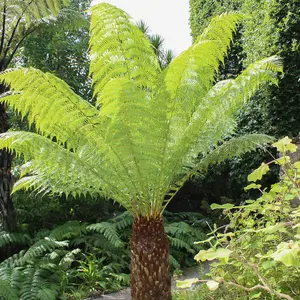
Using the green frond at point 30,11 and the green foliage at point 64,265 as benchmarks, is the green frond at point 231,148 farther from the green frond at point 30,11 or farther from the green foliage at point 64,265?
the green frond at point 30,11

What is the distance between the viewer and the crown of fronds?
2.91m

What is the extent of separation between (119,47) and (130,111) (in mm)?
548

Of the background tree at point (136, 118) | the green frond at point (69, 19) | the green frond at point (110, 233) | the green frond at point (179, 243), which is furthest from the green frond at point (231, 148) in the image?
the green frond at point (69, 19)

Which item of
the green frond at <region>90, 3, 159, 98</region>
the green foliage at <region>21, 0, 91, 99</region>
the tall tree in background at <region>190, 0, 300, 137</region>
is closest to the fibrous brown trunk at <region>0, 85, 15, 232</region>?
the green frond at <region>90, 3, 159, 98</region>

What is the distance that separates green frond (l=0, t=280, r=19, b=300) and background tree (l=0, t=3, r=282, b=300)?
1362 millimetres

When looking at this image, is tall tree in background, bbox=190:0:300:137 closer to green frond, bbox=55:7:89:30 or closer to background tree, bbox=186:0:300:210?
background tree, bbox=186:0:300:210

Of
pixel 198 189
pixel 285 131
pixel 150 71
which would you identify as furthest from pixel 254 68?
pixel 198 189

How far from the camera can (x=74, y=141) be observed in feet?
10.7

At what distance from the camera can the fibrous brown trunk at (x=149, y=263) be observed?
9.94 ft

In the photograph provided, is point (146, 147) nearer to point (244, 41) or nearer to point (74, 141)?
point (74, 141)

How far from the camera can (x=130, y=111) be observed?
2.83 metres

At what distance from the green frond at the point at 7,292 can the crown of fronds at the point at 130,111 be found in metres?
1.36

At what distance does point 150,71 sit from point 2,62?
2.97 m

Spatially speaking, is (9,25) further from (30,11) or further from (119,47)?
(119,47)
